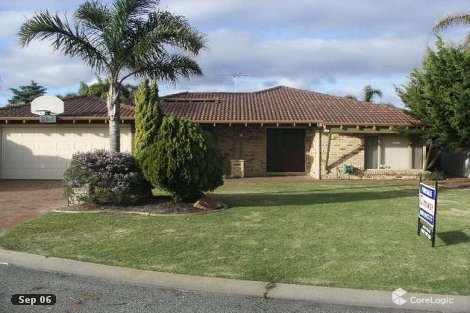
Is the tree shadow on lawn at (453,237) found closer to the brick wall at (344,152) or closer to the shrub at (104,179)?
the shrub at (104,179)

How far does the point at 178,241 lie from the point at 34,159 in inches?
582

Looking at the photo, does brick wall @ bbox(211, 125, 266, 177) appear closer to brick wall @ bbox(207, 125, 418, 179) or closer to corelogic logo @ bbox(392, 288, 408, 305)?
brick wall @ bbox(207, 125, 418, 179)

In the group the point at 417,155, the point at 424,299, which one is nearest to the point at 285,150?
the point at 417,155

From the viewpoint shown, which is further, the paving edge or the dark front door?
the dark front door

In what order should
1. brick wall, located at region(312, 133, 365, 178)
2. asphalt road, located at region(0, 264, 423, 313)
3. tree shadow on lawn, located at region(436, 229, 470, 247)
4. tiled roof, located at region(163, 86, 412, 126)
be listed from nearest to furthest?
asphalt road, located at region(0, 264, 423, 313), tree shadow on lawn, located at region(436, 229, 470, 247), brick wall, located at region(312, 133, 365, 178), tiled roof, located at region(163, 86, 412, 126)

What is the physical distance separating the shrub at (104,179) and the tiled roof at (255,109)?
9.42 metres

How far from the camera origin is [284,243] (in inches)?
319

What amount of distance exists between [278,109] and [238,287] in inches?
693

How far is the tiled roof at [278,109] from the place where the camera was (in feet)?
69.8

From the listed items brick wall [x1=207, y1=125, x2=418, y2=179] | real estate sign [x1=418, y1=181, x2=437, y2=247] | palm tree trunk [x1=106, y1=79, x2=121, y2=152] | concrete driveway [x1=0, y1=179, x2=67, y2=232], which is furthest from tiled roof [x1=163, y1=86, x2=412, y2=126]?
real estate sign [x1=418, y1=181, x2=437, y2=247]

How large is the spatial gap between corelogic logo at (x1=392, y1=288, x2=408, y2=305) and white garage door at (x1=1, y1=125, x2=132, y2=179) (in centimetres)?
1684

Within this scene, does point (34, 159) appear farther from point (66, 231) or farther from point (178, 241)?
point (178, 241)

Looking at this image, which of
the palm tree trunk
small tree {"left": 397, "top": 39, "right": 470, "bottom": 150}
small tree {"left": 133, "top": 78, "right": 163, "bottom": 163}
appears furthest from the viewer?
small tree {"left": 397, "top": 39, "right": 470, "bottom": 150}
